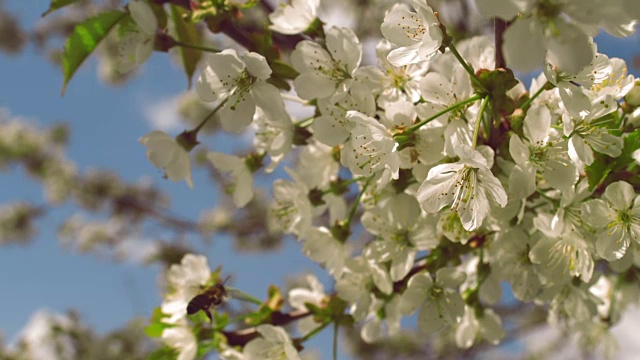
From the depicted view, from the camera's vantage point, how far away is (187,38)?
1077 millimetres

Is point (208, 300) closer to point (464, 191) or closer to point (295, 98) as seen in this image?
point (295, 98)

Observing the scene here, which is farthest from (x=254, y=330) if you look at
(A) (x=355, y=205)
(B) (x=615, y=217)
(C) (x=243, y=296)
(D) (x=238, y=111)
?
(B) (x=615, y=217)

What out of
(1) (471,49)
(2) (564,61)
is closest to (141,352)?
(1) (471,49)

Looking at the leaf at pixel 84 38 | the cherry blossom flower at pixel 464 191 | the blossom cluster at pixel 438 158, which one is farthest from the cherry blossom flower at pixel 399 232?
the leaf at pixel 84 38

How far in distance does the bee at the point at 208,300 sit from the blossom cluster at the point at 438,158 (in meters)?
0.06

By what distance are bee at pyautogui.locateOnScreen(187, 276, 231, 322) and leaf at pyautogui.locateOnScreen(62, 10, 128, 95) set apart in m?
0.45

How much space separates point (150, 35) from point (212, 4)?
128 mm

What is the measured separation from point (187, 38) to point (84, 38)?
0.60 feet

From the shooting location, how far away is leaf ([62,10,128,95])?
1.01 m

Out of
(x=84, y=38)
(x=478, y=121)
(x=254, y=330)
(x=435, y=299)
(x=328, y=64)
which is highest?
(x=84, y=38)

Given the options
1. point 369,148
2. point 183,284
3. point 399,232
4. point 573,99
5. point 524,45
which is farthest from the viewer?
point 183,284

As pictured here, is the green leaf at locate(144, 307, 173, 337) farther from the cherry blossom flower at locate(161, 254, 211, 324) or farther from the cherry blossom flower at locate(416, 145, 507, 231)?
the cherry blossom flower at locate(416, 145, 507, 231)

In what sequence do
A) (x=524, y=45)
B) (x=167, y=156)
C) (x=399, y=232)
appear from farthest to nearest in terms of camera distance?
(x=167, y=156), (x=399, y=232), (x=524, y=45)

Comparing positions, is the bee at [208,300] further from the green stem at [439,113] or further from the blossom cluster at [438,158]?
the green stem at [439,113]
